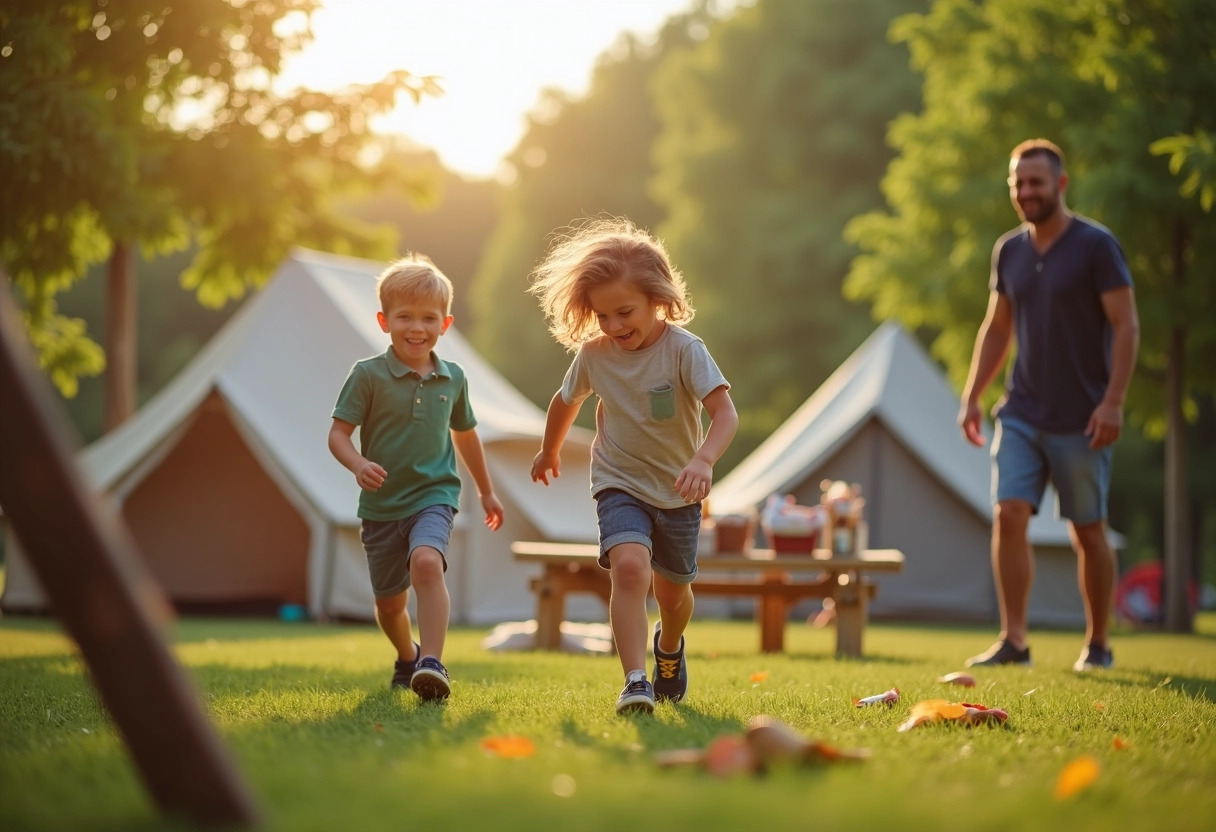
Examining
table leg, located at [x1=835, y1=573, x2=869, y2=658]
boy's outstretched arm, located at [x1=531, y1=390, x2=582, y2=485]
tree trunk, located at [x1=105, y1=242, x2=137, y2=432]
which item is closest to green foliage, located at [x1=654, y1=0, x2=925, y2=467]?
tree trunk, located at [x1=105, y1=242, x2=137, y2=432]

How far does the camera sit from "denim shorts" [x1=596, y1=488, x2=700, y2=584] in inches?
152

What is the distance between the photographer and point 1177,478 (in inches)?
479

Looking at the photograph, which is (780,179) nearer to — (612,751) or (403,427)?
(403,427)

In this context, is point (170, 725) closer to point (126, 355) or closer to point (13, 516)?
point (13, 516)

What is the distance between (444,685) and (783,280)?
19.0 metres

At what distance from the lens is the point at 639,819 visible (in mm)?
1969

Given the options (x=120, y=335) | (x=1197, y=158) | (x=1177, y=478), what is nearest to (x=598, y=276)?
(x=1197, y=158)

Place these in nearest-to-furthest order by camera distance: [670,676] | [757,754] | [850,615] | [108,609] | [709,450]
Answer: [108,609] → [757,754] → [709,450] → [670,676] → [850,615]

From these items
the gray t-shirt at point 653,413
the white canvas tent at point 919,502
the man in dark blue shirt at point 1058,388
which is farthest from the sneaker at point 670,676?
the white canvas tent at point 919,502

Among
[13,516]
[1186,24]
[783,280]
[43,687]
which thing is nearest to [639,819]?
[13,516]

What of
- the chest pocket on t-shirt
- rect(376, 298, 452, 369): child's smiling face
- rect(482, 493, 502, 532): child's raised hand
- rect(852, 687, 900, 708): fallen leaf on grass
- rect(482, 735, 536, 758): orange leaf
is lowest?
rect(852, 687, 900, 708): fallen leaf on grass

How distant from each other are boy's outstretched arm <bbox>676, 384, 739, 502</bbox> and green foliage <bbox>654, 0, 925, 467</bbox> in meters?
17.5

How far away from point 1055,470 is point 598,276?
102 inches

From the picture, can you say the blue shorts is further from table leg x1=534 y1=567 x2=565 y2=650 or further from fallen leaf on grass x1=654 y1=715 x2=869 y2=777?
fallen leaf on grass x1=654 y1=715 x2=869 y2=777
